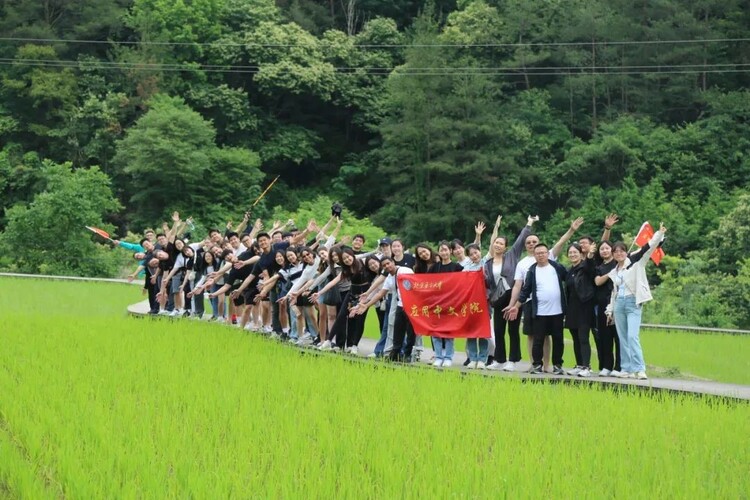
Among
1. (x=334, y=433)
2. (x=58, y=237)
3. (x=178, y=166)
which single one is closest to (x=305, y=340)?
(x=334, y=433)

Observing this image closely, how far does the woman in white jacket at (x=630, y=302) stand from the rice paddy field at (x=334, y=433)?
56.2 inches

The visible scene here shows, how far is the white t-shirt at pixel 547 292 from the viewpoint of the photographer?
13695 mm

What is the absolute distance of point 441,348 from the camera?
14.9 m

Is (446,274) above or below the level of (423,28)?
below

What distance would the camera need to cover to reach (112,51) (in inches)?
2258

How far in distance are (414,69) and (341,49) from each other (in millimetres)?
5517

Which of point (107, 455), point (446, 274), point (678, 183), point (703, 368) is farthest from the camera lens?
point (678, 183)

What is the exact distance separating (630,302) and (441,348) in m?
2.81

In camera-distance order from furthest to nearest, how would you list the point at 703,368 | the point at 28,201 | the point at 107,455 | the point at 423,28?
1. the point at 423,28
2. the point at 28,201
3. the point at 703,368
4. the point at 107,455

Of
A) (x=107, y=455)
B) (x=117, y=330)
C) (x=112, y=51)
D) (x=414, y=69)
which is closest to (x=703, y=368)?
(x=117, y=330)

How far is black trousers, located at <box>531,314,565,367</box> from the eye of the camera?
13656 mm

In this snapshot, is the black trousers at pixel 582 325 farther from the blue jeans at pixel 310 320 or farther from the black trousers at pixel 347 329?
the blue jeans at pixel 310 320

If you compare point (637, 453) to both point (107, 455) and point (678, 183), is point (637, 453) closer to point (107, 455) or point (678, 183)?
point (107, 455)

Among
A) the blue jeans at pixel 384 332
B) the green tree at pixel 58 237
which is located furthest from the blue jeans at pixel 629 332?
the green tree at pixel 58 237
